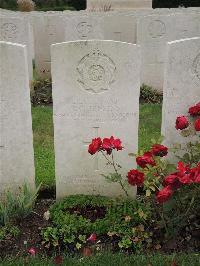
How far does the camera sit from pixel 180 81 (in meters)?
4.10

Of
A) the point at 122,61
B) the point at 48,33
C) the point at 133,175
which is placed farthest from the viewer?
the point at 48,33

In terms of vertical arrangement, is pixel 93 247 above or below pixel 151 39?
below

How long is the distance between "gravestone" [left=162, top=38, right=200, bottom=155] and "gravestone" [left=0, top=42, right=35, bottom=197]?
49.1 inches

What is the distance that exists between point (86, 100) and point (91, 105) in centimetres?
A: 7

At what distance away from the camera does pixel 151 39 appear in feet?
27.0

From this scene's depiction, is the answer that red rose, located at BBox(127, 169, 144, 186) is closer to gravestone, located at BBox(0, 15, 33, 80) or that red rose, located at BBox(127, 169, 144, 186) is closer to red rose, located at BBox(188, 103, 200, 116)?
red rose, located at BBox(188, 103, 200, 116)

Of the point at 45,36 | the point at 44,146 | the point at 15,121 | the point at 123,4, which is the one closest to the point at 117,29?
the point at 45,36

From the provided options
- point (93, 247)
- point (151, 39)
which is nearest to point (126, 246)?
point (93, 247)

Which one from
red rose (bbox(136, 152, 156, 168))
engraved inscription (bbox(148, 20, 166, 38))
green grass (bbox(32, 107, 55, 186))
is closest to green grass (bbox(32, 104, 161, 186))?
green grass (bbox(32, 107, 55, 186))

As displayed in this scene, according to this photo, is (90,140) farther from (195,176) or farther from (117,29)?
(117,29)

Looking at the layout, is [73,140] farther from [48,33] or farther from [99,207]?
[48,33]

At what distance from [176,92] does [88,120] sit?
843 millimetres

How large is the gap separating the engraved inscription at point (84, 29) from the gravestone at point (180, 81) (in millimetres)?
4754

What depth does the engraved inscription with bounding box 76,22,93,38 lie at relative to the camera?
8.55 meters
